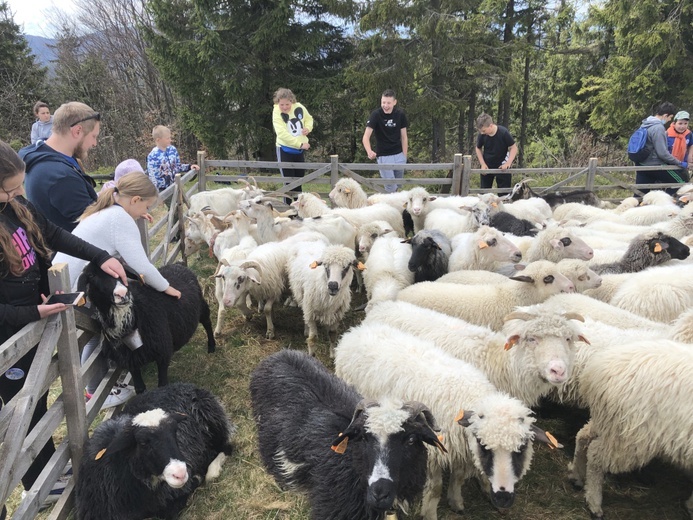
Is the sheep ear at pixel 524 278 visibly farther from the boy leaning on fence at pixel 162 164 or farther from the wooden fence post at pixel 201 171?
the wooden fence post at pixel 201 171

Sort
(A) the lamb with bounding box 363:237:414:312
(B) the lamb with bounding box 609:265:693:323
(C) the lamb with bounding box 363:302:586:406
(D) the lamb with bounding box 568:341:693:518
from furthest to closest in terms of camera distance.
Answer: (A) the lamb with bounding box 363:237:414:312 → (B) the lamb with bounding box 609:265:693:323 → (C) the lamb with bounding box 363:302:586:406 → (D) the lamb with bounding box 568:341:693:518

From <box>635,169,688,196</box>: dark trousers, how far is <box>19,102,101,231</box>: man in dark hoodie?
37.6 feet

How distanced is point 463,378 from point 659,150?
9073 mm

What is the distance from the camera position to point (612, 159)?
19.1 meters

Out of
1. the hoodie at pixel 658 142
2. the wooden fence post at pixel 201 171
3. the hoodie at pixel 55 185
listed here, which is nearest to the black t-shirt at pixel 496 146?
the hoodie at pixel 658 142

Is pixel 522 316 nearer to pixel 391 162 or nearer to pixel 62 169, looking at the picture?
pixel 62 169

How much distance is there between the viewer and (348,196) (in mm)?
8344

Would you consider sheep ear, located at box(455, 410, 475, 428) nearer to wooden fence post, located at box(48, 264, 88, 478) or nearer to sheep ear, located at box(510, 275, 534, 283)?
sheep ear, located at box(510, 275, 534, 283)

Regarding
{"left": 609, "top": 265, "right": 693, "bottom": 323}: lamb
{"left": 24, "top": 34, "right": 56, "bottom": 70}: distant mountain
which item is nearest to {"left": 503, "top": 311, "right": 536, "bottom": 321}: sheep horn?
{"left": 609, "top": 265, "right": 693, "bottom": 323}: lamb

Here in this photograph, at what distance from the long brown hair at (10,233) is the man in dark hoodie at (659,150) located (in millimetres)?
10430

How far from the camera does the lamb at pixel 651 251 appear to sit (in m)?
5.00

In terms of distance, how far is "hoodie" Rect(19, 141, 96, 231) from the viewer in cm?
329

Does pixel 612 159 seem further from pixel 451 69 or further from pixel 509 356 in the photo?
pixel 509 356

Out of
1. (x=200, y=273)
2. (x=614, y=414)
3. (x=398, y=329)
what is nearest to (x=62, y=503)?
(x=398, y=329)
